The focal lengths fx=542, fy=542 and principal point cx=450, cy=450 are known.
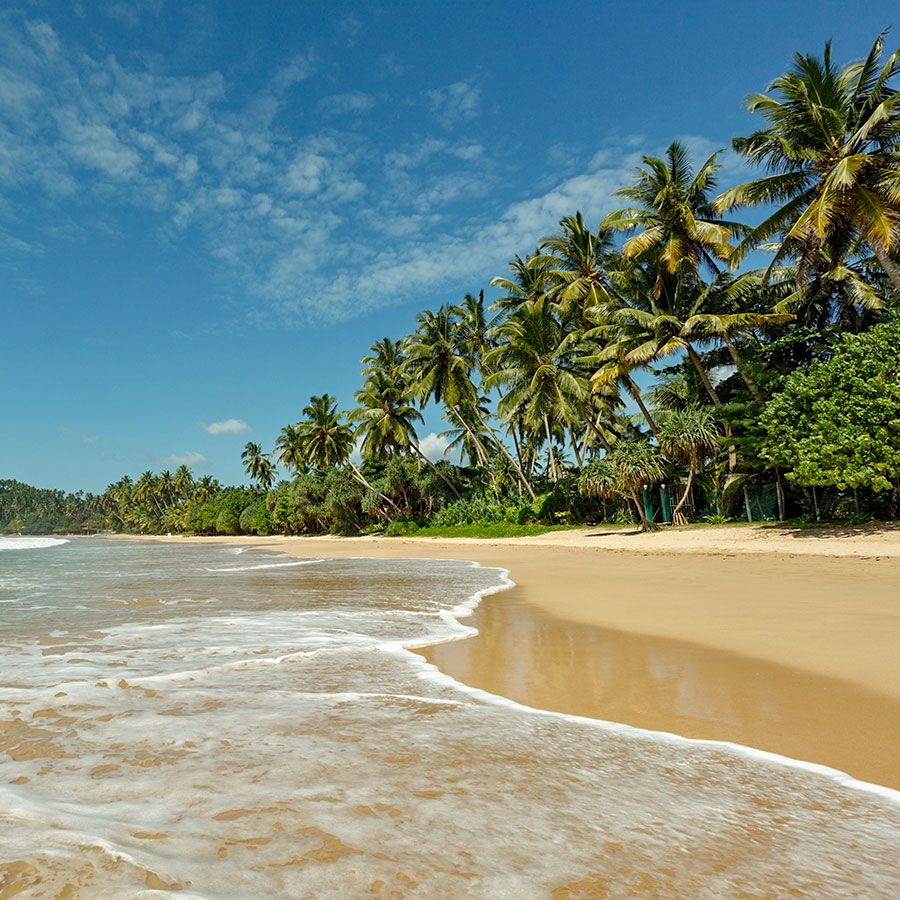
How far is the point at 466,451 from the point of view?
40.5 metres

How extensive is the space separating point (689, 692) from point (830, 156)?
A: 17.5m

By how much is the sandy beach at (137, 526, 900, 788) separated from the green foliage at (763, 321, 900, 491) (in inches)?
123

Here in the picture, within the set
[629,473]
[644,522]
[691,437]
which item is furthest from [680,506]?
[691,437]

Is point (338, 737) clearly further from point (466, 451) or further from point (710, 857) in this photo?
point (466, 451)

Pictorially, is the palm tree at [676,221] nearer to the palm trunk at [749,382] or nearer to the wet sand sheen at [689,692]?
the palm trunk at [749,382]

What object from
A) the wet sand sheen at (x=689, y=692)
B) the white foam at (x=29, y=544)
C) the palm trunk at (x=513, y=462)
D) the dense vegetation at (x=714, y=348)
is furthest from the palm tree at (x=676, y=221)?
the white foam at (x=29, y=544)

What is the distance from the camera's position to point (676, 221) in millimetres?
19766

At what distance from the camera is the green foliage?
41.2ft

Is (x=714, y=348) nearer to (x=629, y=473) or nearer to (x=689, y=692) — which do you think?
(x=629, y=473)

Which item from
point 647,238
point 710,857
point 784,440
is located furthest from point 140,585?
point 647,238

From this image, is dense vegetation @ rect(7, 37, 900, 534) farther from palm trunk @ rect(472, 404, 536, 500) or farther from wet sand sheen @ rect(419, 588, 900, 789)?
wet sand sheen @ rect(419, 588, 900, 789)

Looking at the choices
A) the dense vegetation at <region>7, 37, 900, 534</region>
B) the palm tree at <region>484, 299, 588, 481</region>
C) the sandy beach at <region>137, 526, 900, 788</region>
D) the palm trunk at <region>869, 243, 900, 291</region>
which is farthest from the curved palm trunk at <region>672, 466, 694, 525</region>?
the sandy beach at <region>137, 526, 900, 788</region>

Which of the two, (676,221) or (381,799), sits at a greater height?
(676,221)

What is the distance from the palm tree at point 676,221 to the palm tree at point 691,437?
5.09 m
